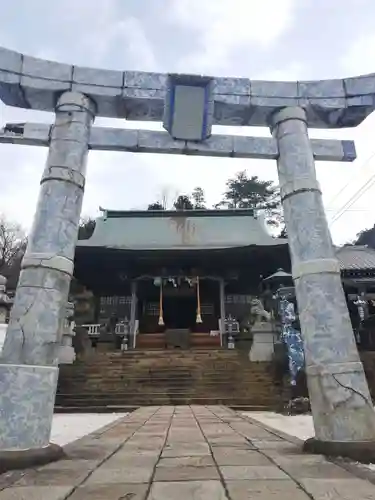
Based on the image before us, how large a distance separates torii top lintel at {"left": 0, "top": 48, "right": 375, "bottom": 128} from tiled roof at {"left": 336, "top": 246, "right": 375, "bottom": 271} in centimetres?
1455

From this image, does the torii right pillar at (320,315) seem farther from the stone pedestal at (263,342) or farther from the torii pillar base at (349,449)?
the stone pedestal at (263,342)

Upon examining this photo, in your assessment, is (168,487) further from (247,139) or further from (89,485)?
(247,139)

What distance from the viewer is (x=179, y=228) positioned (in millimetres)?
24094

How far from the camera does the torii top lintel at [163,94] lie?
504cm

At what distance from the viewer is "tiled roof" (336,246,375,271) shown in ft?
62.8

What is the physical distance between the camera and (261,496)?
8.63 feet

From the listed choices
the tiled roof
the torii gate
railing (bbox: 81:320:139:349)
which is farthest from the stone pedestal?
the torii gate

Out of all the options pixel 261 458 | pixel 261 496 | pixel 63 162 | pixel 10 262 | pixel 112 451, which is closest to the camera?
pixel 261 496

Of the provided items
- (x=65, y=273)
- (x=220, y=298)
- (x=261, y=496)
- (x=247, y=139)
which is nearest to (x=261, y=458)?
(x=261, y=496)

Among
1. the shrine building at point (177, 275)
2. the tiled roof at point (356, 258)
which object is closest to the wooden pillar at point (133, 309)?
the shrine building at point (177, 275)

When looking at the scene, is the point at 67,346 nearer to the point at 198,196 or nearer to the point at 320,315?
the point at 320,315

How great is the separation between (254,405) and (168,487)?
373 inches

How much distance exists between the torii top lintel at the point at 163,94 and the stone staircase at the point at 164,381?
8578mm

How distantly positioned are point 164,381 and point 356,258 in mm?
13350
